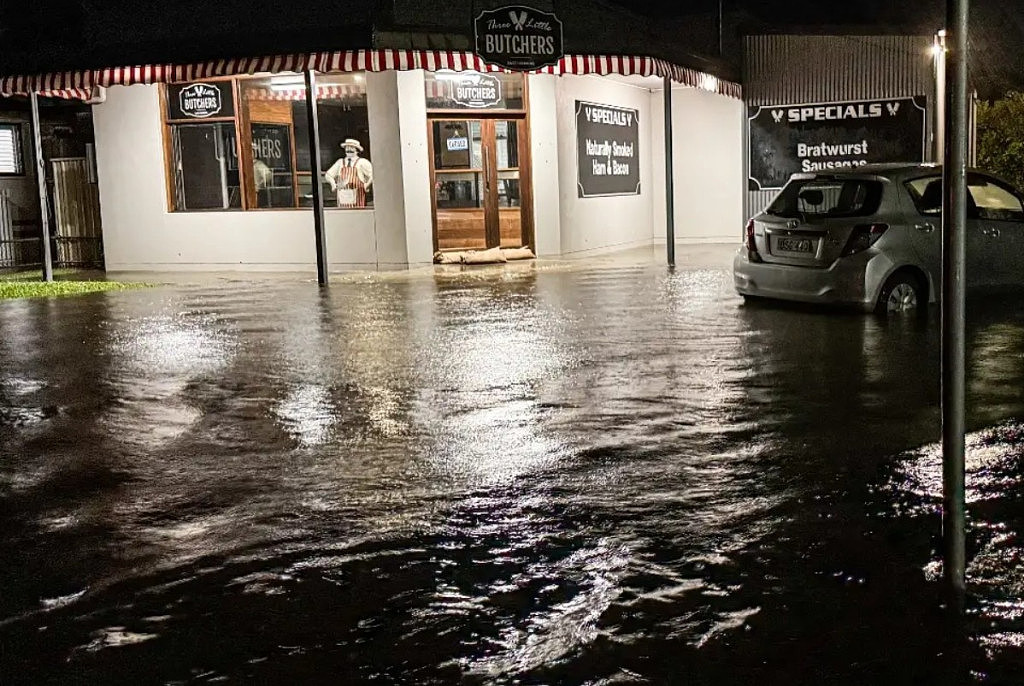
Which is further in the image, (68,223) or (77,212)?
(68,223)

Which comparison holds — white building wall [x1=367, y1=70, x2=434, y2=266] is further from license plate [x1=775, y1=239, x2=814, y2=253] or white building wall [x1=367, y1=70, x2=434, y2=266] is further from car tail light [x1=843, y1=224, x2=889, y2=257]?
car tail light [x1=843, y1=224, x2=889, y2=257]

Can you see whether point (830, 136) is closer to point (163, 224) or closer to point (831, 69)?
point (831, 69)

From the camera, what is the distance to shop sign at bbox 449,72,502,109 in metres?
20.8

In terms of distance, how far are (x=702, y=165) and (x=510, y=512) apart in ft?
72.7

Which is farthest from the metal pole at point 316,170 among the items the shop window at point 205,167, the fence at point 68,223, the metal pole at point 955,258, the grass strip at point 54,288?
the metal pole at point 955,258

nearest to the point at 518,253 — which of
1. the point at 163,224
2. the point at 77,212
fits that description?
the point at 163,224

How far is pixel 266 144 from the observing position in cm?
2117

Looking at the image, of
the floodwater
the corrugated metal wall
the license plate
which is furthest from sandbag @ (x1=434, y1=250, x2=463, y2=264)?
the floodwater

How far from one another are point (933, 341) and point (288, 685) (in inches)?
318

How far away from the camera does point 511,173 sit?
2170cm

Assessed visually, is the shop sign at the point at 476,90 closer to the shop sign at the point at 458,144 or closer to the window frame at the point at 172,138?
the shop sign at the point at 458,144

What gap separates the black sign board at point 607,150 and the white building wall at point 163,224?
15.6 feet

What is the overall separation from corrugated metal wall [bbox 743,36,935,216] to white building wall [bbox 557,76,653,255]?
2.86m

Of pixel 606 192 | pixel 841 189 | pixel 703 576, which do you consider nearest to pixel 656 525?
pixel 703 576
